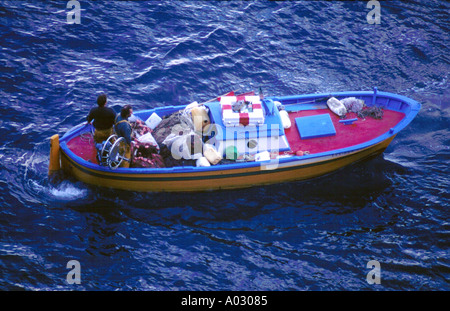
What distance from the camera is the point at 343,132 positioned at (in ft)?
42.0

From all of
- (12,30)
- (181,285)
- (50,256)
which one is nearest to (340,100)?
(181,285)

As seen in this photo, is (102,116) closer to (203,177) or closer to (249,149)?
(203,177)

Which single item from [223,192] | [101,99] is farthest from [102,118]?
[223,192]

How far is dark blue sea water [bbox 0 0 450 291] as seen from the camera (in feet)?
33.7

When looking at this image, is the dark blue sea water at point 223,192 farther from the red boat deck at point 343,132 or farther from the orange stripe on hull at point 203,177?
the red boat deck at point 343,132

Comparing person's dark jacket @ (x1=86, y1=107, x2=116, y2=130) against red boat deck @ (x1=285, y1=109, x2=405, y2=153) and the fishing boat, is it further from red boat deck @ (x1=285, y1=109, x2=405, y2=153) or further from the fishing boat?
red boat deck @ (x1=285, y1=109, x2=405, y2=153)

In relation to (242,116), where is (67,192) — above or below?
below

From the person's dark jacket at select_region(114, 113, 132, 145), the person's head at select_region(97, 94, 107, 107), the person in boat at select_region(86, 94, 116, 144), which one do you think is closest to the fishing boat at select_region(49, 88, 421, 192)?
the person's dark jacket at select_region(114, 113, 132, 145)

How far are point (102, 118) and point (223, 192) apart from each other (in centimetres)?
384

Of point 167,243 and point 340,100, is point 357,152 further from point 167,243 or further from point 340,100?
A: point 167,243

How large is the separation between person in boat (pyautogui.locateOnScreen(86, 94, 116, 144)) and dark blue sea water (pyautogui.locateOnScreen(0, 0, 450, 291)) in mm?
1674

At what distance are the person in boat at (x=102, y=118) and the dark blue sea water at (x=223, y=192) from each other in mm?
1674

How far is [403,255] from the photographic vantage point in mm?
10695
